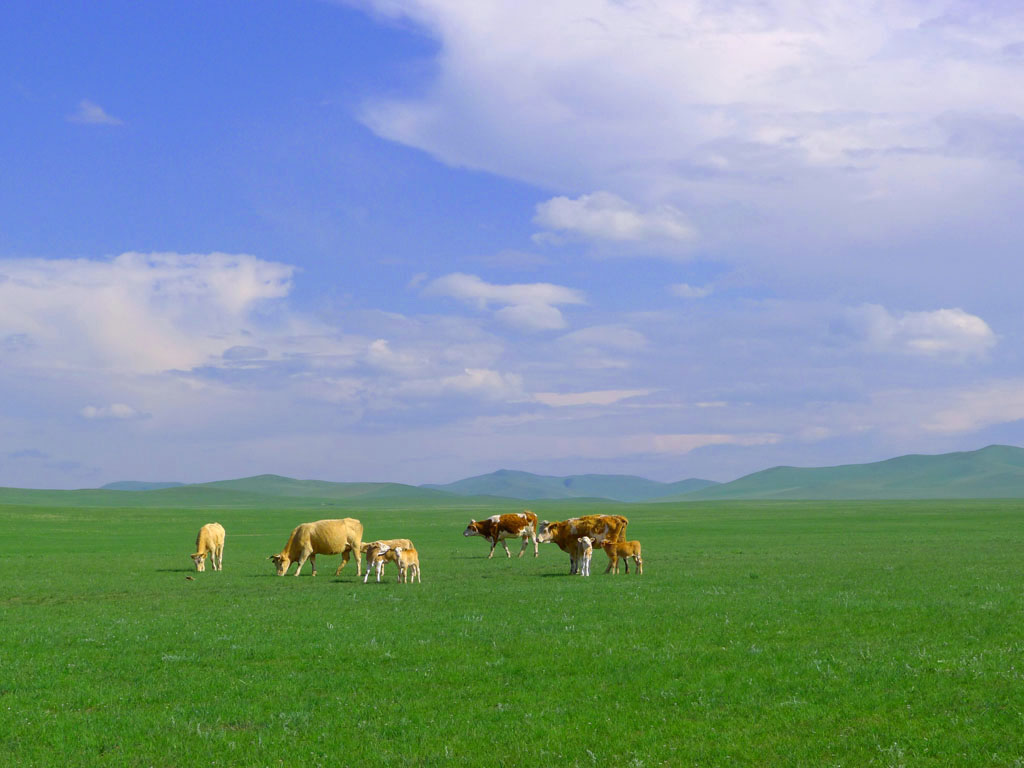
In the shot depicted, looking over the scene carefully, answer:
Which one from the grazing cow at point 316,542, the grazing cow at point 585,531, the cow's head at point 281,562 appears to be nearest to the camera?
the grazing cow at point 585,531

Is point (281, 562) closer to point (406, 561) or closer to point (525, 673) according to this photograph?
point (406, 561)

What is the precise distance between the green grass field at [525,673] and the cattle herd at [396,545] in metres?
1.73

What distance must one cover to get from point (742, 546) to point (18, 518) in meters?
88.3

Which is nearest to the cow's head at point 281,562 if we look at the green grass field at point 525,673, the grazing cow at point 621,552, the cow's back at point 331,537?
the cow's back at point 331,537

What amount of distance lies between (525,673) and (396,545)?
17.4 meters

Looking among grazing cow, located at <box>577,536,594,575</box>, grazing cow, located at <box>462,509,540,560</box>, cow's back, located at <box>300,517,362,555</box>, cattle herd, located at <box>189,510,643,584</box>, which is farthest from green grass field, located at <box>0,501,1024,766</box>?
grazing cow, located at <box>462,509,540,560</box>

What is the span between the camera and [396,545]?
33.0m

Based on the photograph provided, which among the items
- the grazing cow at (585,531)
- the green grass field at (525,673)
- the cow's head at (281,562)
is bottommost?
the cow's head at (281,562)

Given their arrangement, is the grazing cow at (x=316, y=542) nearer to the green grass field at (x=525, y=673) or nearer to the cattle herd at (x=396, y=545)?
the cattle herd at (x=396, y=545)

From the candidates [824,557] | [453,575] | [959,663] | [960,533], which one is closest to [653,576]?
[453,575]

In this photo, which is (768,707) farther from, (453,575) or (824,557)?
(824,557)

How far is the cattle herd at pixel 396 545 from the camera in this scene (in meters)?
32.8

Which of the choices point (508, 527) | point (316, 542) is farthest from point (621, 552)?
point (508, 527)

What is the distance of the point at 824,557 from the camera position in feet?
136
